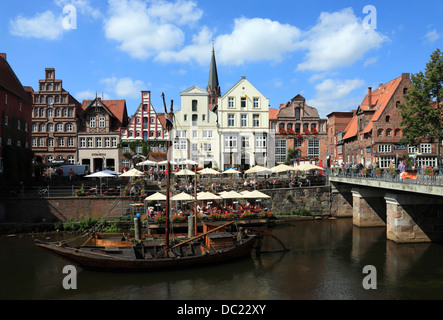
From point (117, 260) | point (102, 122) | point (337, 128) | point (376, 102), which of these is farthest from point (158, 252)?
point (337, 128)

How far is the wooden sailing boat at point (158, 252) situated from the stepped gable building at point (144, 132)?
30.2m

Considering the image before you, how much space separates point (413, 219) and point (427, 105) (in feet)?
37.8

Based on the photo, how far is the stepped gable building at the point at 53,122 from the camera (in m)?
50.0

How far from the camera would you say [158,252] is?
19.8 m

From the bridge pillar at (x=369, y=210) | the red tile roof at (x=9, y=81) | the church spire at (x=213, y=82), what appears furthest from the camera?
the church spire at (x=213, y=82)

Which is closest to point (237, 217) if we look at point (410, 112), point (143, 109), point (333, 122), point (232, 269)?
point (232, 269)

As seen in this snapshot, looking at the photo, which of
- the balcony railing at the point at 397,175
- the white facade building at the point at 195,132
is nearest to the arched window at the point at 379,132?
the balcony railing at the point at 397,175

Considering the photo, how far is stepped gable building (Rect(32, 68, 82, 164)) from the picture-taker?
164 feet

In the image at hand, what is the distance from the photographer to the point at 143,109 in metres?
51.2

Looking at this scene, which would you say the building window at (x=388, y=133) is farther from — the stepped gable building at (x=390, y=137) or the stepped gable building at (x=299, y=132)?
the stepped gable building at (x=299, y=132)

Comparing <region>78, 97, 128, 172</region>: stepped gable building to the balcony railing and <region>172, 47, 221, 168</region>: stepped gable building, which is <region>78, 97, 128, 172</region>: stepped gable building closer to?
<region>172, 47, 221, 168</region>: stepped gable building

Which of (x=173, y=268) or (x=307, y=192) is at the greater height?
(x=307, y=192)
